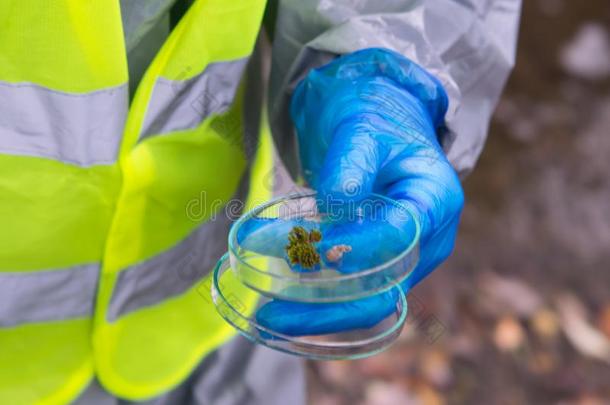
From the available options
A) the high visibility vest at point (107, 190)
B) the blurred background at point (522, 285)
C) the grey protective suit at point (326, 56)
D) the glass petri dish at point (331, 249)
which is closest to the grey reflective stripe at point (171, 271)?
the high visibility vest at point (107, 190)

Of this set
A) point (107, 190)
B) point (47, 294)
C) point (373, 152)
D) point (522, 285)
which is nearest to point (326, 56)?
point (373, 152)

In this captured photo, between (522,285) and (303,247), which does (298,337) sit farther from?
(522,285)

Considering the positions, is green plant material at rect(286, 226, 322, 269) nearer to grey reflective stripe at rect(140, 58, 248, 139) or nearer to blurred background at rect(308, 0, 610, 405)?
grey reflective stripe at rect(140, 58, 248, 139)

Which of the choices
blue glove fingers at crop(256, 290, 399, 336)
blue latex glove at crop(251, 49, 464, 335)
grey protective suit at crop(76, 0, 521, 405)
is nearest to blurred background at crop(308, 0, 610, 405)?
grey protective suit at crop(76, 0, 521, 405)

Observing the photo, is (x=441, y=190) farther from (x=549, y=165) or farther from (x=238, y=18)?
(x=549, y=165)

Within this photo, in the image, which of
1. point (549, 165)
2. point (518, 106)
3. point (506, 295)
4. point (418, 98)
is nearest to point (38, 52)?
point (418, 98)

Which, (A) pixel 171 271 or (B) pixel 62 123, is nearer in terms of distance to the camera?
(B) pixel 62 123
